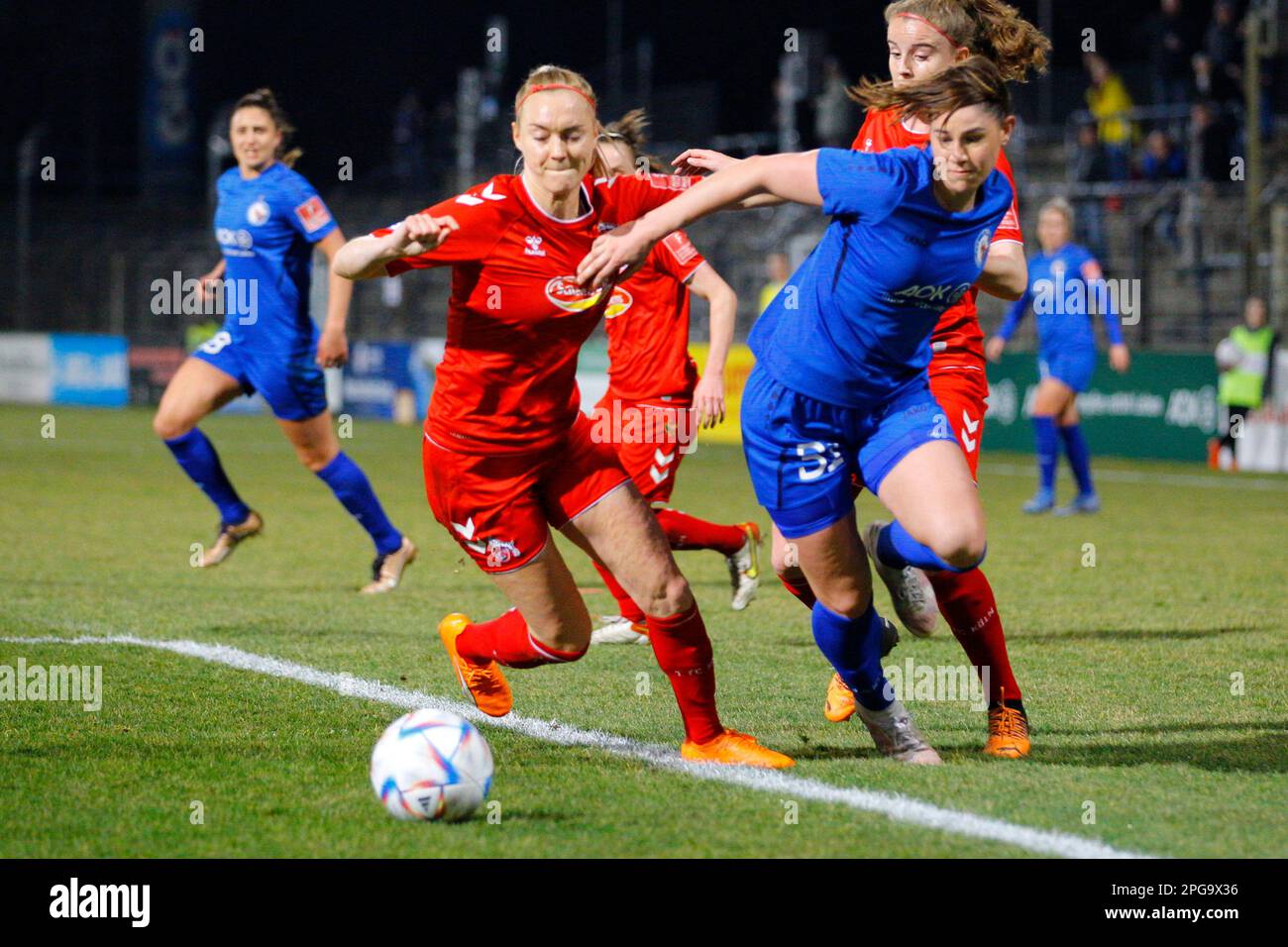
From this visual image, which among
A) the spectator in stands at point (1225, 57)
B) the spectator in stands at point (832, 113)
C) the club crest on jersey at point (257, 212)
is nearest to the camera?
the club crest on jersey at point (257, 212)

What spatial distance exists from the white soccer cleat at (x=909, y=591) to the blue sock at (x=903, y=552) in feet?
0.13

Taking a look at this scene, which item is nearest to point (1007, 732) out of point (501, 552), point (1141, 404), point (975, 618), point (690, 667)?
A: point (975, 618)

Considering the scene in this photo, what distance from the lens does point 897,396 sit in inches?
199

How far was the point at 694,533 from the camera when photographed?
8141mm

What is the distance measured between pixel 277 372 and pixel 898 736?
186 inches

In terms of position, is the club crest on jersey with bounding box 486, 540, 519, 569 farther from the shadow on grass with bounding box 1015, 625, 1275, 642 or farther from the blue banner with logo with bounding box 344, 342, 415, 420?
the blue banner with logo with bounding box 344, 342, 415, 420

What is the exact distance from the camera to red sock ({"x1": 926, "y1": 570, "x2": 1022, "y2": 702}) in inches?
216

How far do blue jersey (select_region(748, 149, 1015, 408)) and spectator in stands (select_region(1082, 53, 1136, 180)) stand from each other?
17.8 m

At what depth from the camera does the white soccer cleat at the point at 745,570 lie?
8.41m

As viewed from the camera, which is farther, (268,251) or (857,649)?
(268,251)

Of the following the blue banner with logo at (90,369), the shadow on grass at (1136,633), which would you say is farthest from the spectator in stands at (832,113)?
the shadow on grass at (1136,633)

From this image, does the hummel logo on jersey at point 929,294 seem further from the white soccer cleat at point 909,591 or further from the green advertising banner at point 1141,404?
the green advertising banner at point 1141,404

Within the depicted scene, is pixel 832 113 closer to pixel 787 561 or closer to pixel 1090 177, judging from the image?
pixel 1090 177

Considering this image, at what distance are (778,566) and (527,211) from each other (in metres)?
1.44
